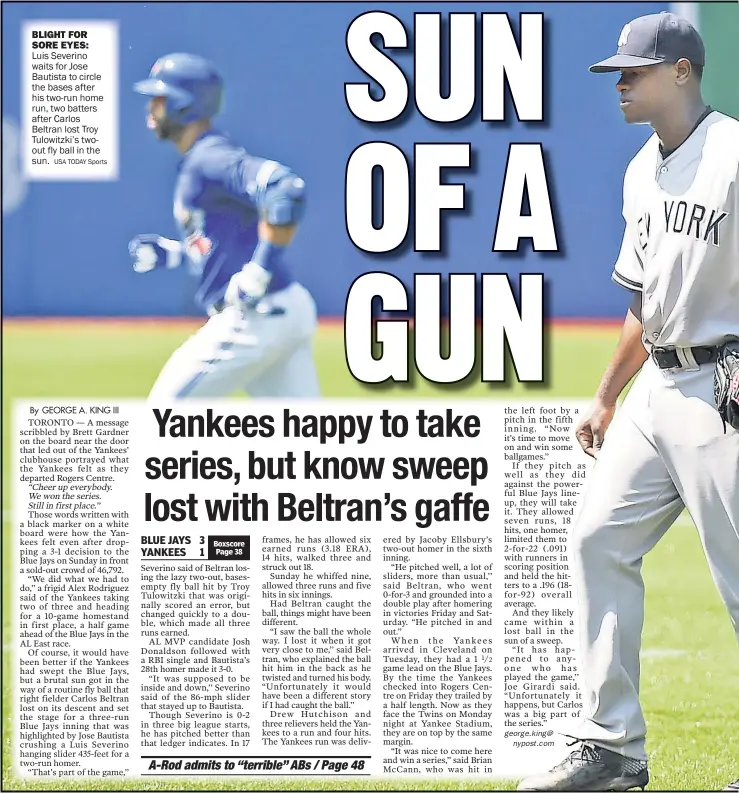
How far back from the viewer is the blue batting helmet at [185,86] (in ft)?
13.1

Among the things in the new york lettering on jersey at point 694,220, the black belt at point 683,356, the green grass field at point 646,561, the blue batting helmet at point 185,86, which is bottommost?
the green grass field at point 646,561

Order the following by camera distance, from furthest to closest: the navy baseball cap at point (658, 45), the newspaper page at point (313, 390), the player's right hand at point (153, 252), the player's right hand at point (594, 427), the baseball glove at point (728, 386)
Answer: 1. the player's right hand at point (153, 252)
2. the newspaper page at point (313, 390)
3. the player's right hand at point (594, 427)
4. the navy baseball cap at point (658, 45)
5. the baseball glove at point (728, 386)

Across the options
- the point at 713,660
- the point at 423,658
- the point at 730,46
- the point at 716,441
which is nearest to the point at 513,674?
the point at 423,658

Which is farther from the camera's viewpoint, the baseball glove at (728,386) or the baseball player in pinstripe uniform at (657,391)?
the baseball player in pinstripe uniform at (657,391)

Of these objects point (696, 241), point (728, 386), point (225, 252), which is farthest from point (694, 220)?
point (225, 252)

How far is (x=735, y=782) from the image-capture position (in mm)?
3602

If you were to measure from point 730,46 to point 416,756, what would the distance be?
242 cm

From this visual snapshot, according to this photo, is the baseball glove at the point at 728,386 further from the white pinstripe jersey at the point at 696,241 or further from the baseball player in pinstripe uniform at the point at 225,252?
the baseball player in pinstripe uniform at the point at 225,252

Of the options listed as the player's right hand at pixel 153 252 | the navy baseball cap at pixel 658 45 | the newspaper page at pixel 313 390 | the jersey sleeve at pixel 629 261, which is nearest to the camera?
the navy baseball cap at pixel 658 45

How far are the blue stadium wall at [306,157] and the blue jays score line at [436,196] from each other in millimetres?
35

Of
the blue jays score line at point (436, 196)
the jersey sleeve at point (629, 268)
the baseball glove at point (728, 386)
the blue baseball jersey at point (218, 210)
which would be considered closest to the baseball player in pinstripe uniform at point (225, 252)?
the blue baseball jersey at point (218, 210)

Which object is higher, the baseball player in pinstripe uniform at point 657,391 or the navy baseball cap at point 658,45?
the navy baseball cap at point 658,45

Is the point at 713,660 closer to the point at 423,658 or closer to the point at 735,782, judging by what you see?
the point at 735,782

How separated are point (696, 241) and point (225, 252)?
1.50 metres
